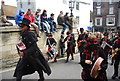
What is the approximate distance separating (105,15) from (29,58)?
47951 mm

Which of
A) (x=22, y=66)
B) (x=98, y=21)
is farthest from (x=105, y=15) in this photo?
(x=22, y=66)

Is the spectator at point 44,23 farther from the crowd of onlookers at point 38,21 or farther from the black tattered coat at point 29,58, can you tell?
the black tattered coat at point 29,58

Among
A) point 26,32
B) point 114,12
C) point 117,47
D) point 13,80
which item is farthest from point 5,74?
point 114,12

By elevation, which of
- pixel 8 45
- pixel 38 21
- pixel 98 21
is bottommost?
pixel 8 45

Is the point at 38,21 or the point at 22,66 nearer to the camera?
the point at 22,66

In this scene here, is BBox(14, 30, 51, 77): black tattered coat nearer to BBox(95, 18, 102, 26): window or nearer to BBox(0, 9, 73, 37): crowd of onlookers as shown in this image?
BBox(0, 9, 73, 37): crowd of onlookers

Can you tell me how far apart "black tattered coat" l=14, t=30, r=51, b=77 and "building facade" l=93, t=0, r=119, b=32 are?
4387 centimetres

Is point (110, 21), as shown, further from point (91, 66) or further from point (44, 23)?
point (91, 66)

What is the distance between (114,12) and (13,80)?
47.0 metres

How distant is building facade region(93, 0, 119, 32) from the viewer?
47.4m

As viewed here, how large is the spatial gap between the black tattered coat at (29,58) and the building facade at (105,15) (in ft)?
144

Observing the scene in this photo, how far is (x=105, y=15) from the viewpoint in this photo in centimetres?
4956

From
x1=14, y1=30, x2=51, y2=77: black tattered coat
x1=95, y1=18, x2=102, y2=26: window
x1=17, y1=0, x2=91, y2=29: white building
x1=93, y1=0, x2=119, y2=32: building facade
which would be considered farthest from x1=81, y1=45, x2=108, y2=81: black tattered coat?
x1=95, y1=18, x2=102, y2=26: window

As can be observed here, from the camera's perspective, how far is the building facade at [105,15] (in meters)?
47.4
